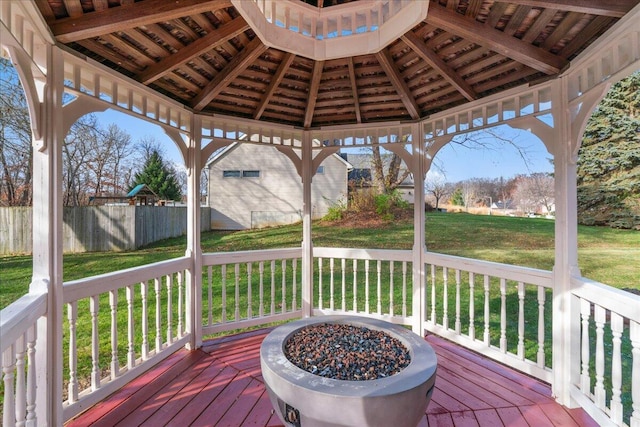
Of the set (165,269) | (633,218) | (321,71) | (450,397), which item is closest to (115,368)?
(165,269)

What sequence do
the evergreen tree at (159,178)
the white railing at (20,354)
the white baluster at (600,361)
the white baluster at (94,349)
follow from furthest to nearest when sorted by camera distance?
1. the evergreen tree at (159,178)
2. the white baluster at (94,349)
3. the white baluster at (600,361)
4. the white railing at (20,354)

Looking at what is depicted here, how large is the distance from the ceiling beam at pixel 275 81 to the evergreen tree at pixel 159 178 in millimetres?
14776

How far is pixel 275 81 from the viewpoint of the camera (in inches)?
127

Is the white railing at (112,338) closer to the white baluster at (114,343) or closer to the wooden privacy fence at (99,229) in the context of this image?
the white baluster at (114,343)

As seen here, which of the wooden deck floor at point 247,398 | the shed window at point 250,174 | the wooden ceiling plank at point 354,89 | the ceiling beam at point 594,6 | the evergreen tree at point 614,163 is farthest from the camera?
the shed window at point 250,174

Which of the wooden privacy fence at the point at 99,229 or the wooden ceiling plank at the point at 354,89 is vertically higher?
the wooden ceiling plank at the point at 354,89

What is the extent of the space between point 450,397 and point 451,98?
3082 millimetres

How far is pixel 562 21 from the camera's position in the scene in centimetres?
209

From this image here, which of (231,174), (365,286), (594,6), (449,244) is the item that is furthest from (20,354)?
(231,174)

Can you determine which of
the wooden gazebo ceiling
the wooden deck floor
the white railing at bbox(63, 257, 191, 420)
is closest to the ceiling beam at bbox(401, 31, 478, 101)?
the wooden gazebo ceiling

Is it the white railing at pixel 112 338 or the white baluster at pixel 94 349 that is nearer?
the white railing at pixel 112 338

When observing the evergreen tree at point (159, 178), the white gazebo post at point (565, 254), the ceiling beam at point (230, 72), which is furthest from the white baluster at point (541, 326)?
the evergreen tree at point (159, 178)

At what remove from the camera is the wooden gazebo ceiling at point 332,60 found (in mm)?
1930

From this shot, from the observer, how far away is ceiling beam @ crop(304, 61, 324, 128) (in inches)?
119
